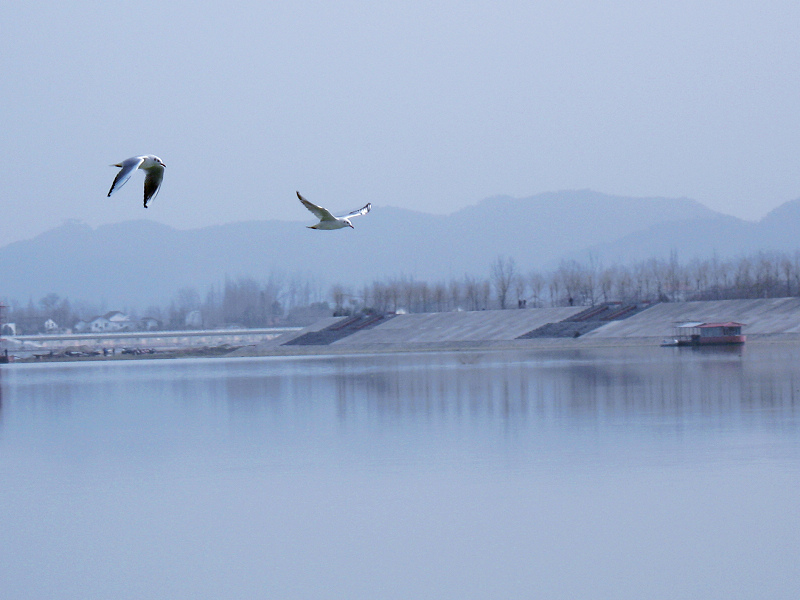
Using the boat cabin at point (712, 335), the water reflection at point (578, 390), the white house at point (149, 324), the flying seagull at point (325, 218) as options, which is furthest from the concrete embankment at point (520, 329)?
the white house at point (149, 324)

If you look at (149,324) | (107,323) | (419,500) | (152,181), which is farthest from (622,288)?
(107,323)

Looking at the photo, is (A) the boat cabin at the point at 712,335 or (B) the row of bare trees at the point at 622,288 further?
(B) the row of bare trees at the point at 622,288

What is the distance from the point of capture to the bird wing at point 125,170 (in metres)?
6.09

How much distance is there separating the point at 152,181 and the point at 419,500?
16.0ft

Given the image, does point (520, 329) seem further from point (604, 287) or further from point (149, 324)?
point (149, 324)

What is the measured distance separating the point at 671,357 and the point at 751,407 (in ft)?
65.2

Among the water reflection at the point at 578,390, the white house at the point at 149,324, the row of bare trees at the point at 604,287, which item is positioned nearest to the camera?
the water reflection at the point at 578,390

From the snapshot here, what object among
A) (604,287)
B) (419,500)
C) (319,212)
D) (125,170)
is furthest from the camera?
(604,287)

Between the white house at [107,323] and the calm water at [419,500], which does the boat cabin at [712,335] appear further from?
the white house at [107,323]

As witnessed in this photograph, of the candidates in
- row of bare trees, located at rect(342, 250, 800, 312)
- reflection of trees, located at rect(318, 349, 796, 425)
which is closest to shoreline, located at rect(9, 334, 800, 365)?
row of bare trees, located at rect(342, 250, 800, 312)

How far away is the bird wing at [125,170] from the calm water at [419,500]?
122 inches

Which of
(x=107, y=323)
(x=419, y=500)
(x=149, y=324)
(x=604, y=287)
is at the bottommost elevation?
(x=419, y=500)

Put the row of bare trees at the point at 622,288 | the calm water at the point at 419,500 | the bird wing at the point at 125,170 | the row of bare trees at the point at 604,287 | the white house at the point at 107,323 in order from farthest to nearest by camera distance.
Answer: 1. the white house at the point at 107,323
2. the row of bare trees at the point at 604,287
3. the row of bare trees at the point at 622,288
4. the calm water at the point at 419,500
5. the bird wing at the point at 125,170

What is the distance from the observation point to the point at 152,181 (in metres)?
6.66
